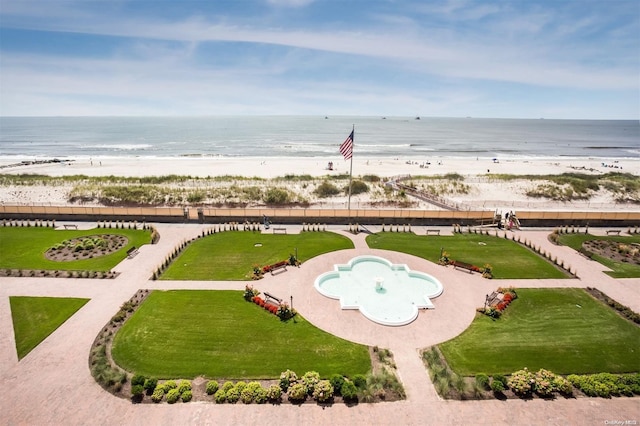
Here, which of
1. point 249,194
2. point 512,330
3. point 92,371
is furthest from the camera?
point 249,194

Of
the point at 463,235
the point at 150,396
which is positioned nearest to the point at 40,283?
the point at 150,396

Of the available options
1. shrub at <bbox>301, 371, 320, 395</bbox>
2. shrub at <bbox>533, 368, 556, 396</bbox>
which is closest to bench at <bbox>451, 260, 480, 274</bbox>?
shrub at <bbox>533, 368, 556, 396</bbox>

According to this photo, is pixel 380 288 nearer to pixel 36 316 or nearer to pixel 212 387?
pixel 212 387

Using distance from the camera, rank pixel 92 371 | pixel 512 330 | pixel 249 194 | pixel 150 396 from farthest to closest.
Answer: pixel 249 194 < pixel 512 330 < pixel 92 371 < pixel 150 396

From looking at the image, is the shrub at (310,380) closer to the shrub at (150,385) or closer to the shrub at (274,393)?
the shrub at (274,393)

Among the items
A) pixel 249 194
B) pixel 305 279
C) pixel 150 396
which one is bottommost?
pixel 150 396

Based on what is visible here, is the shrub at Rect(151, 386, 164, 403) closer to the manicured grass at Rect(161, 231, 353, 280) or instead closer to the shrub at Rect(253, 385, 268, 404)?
the shrub at Rect(253, 385, 268, 404)

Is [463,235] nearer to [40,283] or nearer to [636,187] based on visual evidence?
[40,283]
